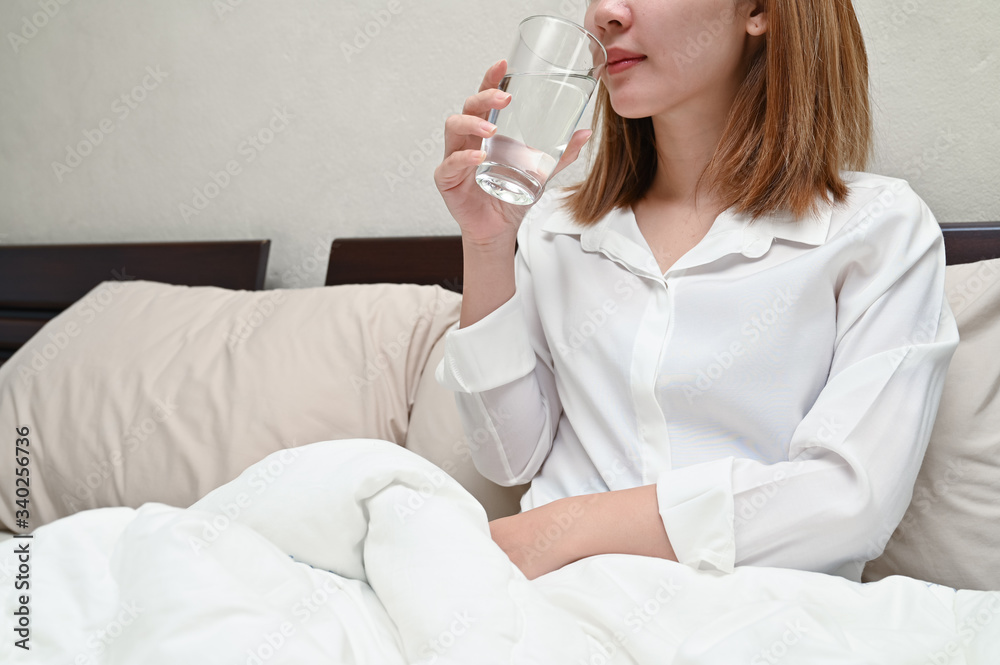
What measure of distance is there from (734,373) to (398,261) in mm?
878

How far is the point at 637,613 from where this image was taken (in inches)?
26.9

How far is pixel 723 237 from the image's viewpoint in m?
0.99

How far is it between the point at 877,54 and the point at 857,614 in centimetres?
95

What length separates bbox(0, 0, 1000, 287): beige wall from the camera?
123cm

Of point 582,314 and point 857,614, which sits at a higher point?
point 582,314

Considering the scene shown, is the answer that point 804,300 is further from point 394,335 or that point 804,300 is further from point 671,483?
point 394,335

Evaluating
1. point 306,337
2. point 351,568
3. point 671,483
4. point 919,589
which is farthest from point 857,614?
point 306,337

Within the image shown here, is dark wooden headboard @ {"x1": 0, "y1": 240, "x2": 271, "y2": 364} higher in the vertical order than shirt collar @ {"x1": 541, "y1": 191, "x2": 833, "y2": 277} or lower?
lower

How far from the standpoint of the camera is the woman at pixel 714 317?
0.83 metres
